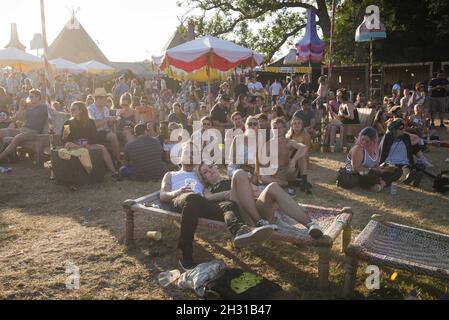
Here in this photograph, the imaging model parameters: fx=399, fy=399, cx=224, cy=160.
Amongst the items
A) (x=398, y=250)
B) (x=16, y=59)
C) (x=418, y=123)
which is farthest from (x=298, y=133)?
(x=16, y=59)

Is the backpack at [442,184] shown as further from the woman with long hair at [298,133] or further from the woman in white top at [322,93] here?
the woman in white top at [322,93]

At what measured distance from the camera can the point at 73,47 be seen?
114 ft

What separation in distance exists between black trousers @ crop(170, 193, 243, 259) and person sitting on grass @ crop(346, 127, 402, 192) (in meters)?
3.51

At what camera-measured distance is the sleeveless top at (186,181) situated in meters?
4.71

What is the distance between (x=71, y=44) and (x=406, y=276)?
36.2m

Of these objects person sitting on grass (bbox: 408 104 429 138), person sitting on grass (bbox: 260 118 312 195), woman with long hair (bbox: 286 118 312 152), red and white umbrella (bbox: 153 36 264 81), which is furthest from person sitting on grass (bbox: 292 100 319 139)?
person sitting on grass (bbox: 260 118 312 195)

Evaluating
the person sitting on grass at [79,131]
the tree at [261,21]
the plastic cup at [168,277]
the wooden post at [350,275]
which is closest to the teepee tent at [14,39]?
the tree at [261,21]

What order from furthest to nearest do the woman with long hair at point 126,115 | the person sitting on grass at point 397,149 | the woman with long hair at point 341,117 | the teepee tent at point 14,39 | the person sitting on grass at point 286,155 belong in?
1. the teepee tent at point 14,39
2. the woman with long hair at point 341,117
3. the woman with long hair at point 126,115
4. the person sitting on grass at point 397,149
5. the person sitting on grass at point 286,155

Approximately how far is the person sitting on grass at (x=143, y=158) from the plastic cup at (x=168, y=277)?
382cm

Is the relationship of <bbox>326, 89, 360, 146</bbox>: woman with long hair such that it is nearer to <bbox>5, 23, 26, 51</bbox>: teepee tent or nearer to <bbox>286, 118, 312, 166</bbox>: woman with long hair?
<bbox>286, 118, 312, 166</bbox>: woman with long hair

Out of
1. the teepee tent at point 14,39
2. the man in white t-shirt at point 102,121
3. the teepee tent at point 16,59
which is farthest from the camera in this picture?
the teepee tent at point 14,39

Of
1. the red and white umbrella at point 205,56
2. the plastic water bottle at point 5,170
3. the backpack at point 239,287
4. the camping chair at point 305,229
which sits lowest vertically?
the backpack at point 239,287
